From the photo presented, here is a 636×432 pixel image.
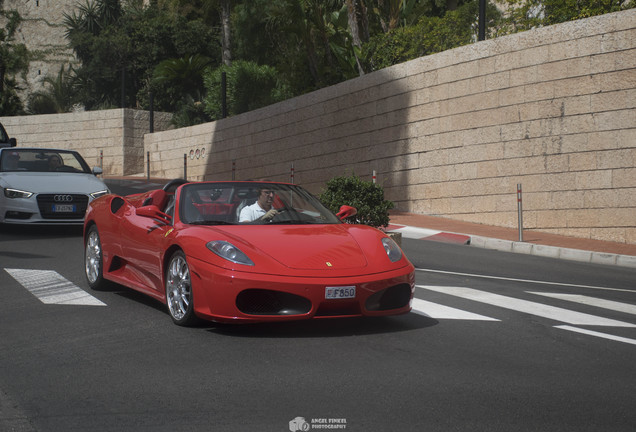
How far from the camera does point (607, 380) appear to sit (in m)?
4.92

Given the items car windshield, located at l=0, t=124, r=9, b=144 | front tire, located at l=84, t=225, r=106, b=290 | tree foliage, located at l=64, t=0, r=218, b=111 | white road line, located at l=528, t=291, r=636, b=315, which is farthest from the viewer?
tree foliage, located at l=64, t=0, r=218, b=111

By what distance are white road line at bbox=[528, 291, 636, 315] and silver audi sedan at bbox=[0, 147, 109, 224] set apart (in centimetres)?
789

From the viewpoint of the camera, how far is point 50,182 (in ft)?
44.8

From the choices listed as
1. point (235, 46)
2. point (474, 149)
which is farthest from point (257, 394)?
point (235, 46)

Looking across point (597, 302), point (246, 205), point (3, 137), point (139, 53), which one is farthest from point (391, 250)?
point (139, 53)

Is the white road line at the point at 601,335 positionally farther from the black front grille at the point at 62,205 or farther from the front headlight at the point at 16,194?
the front headlight at the point at 16,194

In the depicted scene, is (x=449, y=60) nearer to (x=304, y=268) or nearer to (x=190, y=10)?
(x=304, y=268)

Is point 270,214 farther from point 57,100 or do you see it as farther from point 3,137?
point 57,100

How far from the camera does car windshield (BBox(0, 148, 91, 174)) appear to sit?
14328 millimetres

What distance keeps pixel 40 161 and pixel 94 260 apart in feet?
21.9

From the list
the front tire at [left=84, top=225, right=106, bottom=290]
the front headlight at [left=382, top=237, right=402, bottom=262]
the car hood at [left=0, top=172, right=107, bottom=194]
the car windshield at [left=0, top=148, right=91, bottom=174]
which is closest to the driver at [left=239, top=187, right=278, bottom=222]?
the front headlight at [left=382, top=237, right=402, bottom=262]

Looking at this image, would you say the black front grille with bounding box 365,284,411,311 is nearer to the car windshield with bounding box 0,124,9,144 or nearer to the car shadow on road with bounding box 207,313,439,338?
the car shadow on road with bounding box 207,313,439,338

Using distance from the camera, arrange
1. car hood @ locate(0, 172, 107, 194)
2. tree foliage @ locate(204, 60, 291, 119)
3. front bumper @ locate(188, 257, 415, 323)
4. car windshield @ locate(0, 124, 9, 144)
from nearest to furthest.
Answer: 1. front bumper @ locate(188, 257, 415, 323)
2. car hood @ locate(0, 172, 107, 194)
3. car windshield @ locate(0, 124, 9, 144)
4. tree foliage @ locate(204, 60, 291, 119)

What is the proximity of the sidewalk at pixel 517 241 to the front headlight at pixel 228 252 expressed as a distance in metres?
8.50
